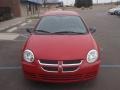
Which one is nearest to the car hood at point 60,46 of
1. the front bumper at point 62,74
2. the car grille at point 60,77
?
the front bumper at point 62,74

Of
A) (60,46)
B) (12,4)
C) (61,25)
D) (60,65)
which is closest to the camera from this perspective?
(60,65)

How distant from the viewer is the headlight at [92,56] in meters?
6.25

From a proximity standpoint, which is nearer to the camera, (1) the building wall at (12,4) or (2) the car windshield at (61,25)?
(2) the car windshield at (61,25)

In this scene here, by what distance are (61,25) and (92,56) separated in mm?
1747

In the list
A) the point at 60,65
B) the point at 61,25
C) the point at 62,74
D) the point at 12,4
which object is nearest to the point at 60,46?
the point at 60,65

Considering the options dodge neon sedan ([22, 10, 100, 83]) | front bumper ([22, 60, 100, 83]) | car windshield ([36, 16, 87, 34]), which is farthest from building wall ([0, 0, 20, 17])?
front bumper ([22, 60, 100, 83])

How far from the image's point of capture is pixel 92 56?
20.8 ft

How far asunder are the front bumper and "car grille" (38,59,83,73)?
63mm

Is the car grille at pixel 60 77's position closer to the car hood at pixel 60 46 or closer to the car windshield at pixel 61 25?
the car hood at pixel 60 46

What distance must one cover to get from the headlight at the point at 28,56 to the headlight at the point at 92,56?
1.17 meters

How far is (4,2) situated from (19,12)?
2350mm

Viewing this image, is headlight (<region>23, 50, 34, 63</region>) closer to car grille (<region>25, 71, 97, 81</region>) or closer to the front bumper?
the front bumper

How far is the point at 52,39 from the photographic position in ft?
22.9

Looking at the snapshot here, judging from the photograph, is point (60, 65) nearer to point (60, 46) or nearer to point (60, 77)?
point (60, 77)
